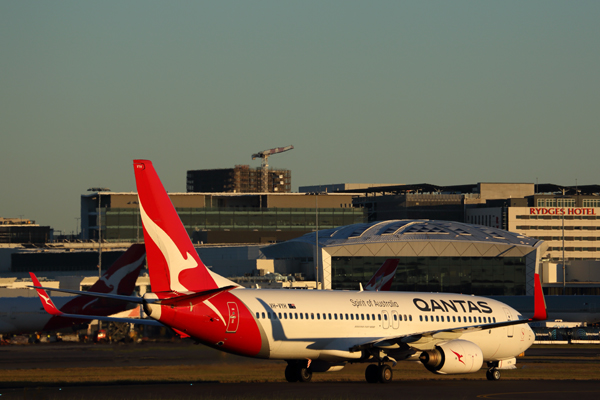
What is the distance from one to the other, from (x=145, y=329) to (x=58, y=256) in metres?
113

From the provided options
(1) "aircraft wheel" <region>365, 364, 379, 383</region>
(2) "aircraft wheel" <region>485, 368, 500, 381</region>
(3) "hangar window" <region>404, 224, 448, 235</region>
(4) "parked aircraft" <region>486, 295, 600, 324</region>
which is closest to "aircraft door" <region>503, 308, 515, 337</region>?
(2) "aircraft wheel" <region>485, 368, 500, 381</region>

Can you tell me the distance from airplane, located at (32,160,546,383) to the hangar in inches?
3130

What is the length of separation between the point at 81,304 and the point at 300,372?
2947 cm

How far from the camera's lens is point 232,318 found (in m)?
32.1

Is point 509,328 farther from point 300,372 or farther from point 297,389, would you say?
point 297,389

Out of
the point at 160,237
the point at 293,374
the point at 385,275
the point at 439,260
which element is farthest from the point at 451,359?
the point at 439,260

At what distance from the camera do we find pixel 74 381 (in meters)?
35.9

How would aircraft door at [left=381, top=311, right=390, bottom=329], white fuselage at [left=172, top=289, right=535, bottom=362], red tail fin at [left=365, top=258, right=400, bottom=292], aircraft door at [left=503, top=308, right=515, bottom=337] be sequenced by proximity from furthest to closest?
1. red tail fin at [left=365, top=258, right=400, bottom=292]
2. aircraft door at [left=503, top=308, right=515, bottom=337]
3. aircraft door at [left=381, top=311, right=390, bottom=329]
4. white fuselage at [left=172, top=289, right=535, bottom=362]

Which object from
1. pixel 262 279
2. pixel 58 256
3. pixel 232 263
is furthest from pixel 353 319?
pixel 58 256

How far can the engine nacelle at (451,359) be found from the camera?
3562cm

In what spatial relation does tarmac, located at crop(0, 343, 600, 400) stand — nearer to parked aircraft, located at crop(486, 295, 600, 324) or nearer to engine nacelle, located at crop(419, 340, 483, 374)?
engine nacelle, located at crop(419, 340, 483, 374)

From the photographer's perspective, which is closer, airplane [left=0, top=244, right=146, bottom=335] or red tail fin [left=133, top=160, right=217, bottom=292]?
red tail fin [left=133, top=160, right=217, bottom=292]

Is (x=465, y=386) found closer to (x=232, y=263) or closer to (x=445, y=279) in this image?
(x=445, y=279)

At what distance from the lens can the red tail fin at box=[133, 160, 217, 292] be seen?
30641 mm
